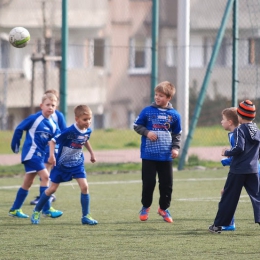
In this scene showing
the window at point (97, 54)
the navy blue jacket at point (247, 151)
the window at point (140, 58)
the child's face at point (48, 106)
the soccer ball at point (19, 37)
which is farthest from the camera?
the window at point (140, 58)

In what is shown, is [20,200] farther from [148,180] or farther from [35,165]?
[148,180]

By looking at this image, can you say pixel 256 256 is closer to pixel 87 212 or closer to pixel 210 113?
pixel 87 212

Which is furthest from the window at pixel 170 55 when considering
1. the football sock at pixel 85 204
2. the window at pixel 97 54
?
the football sock at pixel 85 204

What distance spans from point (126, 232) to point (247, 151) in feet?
5.06

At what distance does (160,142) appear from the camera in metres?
10.5

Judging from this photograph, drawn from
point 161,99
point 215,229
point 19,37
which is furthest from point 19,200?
point 215,229

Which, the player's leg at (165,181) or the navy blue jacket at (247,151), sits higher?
the navy blue jacket at (247,151)

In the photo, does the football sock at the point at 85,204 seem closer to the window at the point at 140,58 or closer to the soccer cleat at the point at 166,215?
the soccer cleat at the point at 166,215

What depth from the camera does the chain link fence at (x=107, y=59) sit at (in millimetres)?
25547

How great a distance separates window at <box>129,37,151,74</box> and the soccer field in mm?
16213

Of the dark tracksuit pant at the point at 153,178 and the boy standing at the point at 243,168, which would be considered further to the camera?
the dark tracksuit pant at the point at 153,178

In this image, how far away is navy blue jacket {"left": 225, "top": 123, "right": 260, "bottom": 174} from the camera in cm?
927

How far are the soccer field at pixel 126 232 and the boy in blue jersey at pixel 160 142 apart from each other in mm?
300

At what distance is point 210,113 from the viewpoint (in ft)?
83.4
